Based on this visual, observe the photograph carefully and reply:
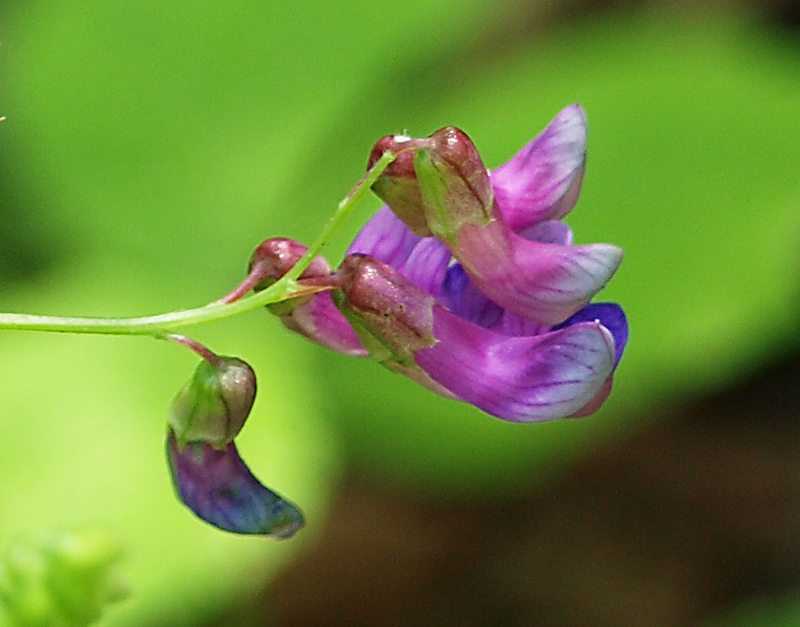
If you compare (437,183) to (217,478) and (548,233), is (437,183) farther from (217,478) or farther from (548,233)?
(217,478)

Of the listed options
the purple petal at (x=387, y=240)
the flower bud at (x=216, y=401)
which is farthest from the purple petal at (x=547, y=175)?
the flower bud at (x=216, y=401)

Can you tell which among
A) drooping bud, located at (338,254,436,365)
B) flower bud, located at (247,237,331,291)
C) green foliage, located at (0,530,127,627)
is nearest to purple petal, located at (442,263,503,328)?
drooping bud, located at (338,254,436,365)

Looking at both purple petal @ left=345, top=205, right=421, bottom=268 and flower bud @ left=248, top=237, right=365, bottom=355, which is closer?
flower bud @ left=248, top=237, right=365, bottom=355

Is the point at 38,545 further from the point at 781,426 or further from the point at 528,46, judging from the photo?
the point at 528,46

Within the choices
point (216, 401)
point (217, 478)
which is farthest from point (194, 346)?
point (217, 478)

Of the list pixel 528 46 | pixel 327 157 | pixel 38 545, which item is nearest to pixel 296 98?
pixel 327 157

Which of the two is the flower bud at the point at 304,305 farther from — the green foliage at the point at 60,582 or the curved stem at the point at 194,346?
the green foliage at the point at 60,582

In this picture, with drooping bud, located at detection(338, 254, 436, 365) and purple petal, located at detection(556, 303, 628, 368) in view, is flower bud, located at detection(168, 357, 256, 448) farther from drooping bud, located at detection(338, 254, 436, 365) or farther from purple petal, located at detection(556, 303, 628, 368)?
purple petal, located at detection(556, 303, 628, 368)
